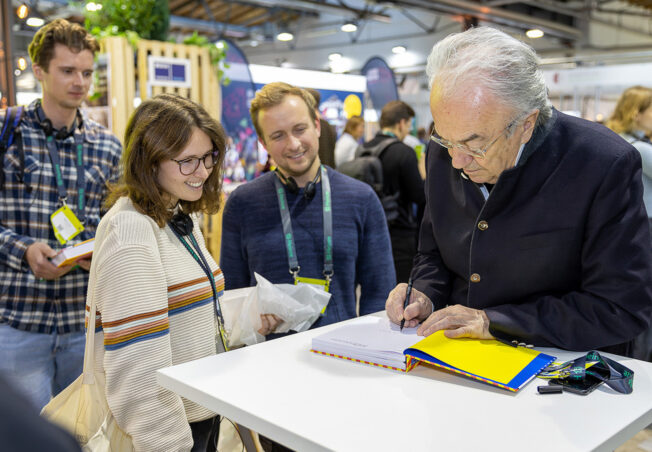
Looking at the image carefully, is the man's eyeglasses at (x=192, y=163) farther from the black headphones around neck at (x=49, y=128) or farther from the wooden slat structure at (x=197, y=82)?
the wooden slat structure at (x=197, y=82)

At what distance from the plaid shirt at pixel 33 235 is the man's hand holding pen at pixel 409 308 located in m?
1.31

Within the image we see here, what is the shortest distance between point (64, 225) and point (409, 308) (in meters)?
1.40

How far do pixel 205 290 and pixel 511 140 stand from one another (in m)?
0.92

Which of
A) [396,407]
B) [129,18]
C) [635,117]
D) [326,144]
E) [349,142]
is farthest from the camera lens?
[349,142]

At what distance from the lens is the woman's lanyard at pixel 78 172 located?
2.35 metres

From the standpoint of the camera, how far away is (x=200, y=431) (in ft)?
5.77

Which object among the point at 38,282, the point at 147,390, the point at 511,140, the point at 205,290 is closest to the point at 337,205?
the point at 205,290

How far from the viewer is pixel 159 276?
157 centimetres

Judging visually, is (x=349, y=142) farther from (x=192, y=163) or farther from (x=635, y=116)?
(x=192, y=163)

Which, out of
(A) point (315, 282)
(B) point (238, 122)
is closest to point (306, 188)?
(A) point (315, 282)

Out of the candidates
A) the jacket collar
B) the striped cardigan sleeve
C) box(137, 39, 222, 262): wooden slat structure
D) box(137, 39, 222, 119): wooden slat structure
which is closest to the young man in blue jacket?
the striped cardigan sleeve

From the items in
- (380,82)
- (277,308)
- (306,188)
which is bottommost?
(277,308)

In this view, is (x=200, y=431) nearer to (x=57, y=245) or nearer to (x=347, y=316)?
(x=347, y=316)

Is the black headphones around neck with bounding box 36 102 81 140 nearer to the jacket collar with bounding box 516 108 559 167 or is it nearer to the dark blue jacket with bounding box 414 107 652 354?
the dark blue jacket with bounding box 414 107 652 354
